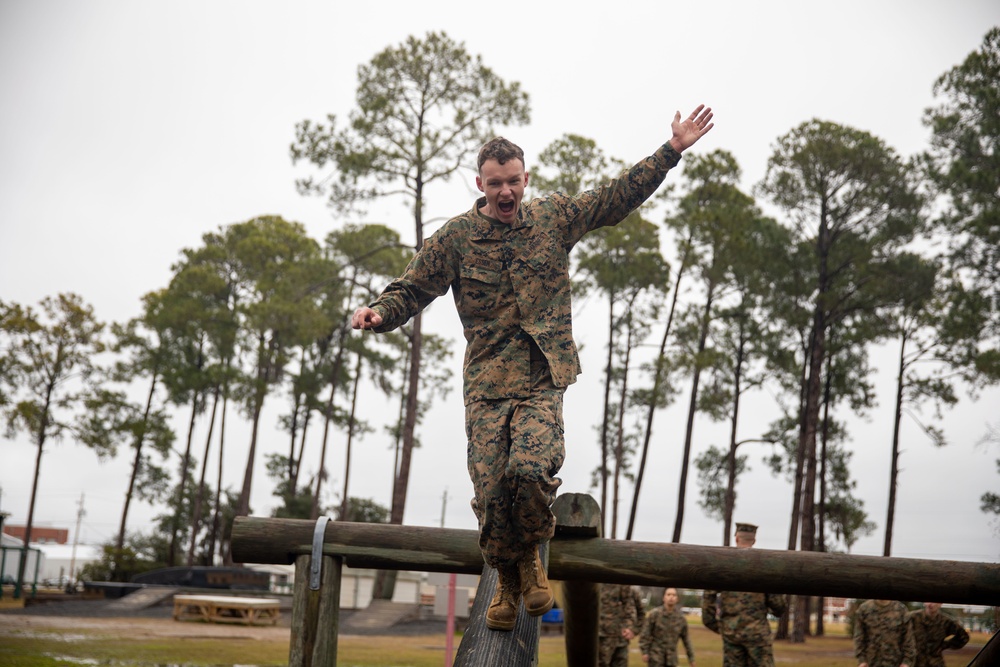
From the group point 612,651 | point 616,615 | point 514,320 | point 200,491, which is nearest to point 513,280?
point 514,320

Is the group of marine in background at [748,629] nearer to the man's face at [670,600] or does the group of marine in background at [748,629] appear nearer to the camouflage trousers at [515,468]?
the man's face at [670,600]

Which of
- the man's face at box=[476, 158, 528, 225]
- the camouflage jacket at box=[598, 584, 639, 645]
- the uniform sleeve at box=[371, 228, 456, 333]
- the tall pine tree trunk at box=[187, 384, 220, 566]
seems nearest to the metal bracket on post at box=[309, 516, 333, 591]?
the uniform sleeve at box=[371, 228, 456, 333]

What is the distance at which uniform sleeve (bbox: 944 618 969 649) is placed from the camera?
36.8 ft

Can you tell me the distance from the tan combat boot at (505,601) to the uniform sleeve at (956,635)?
30.7 ft

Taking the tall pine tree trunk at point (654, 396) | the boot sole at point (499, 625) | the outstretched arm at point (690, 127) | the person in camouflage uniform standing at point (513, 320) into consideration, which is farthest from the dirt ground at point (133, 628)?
the outstretched arm at point (690, 127)

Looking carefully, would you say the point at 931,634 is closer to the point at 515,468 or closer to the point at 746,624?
the point at 746,624

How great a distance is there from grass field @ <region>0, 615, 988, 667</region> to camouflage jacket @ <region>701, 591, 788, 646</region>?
8736 mm

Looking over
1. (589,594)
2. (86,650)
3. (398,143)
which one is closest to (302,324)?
(398,143)

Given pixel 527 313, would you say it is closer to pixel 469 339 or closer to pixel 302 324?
pixel 469 339

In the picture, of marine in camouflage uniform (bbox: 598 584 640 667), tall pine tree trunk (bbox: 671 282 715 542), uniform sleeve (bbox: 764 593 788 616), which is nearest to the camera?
uniform sleeve (bbox: 764 593 788 616)

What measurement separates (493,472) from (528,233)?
1.16 metres

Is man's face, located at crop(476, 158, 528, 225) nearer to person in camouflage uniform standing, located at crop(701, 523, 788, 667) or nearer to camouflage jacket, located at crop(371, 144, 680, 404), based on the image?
camouflage jacket, located at crop(371, 144, 680, 404)

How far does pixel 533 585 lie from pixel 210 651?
1614 centimetres

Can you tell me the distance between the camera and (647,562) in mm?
4676
